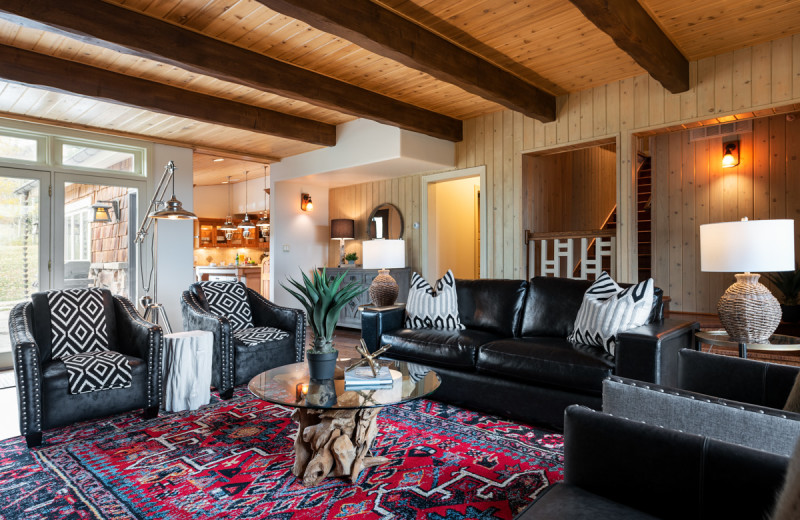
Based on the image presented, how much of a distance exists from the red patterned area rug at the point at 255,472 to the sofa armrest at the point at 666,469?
2.70 feet

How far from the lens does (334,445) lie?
2158 millimetres

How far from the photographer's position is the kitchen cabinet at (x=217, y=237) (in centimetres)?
1095

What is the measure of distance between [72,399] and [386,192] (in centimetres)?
500

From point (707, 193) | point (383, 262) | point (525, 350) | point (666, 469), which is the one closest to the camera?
point (666, 469)

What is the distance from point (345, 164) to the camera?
20.6 feet

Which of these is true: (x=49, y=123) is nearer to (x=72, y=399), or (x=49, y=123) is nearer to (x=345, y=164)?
(x=345, y=164)

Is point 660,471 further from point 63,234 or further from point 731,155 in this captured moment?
point 731,155

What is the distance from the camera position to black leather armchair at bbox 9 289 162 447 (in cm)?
263

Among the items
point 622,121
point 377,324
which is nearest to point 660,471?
point 377,324

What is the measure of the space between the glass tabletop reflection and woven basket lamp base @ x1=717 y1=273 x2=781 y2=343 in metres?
1.70

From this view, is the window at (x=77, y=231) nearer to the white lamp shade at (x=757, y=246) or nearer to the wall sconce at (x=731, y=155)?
the white lamp shade at (x=757, y=246)

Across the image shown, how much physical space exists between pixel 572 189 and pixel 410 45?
15.1 ft

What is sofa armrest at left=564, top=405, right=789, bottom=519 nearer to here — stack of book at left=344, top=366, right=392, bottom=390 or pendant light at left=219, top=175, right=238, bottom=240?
stack of book at left=344, top=366, right=392, bottom=390

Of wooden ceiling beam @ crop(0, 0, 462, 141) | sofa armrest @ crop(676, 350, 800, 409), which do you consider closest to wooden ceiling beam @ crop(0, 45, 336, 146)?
wooden ceiling beam @ crop(0, 0, 462, 141)
